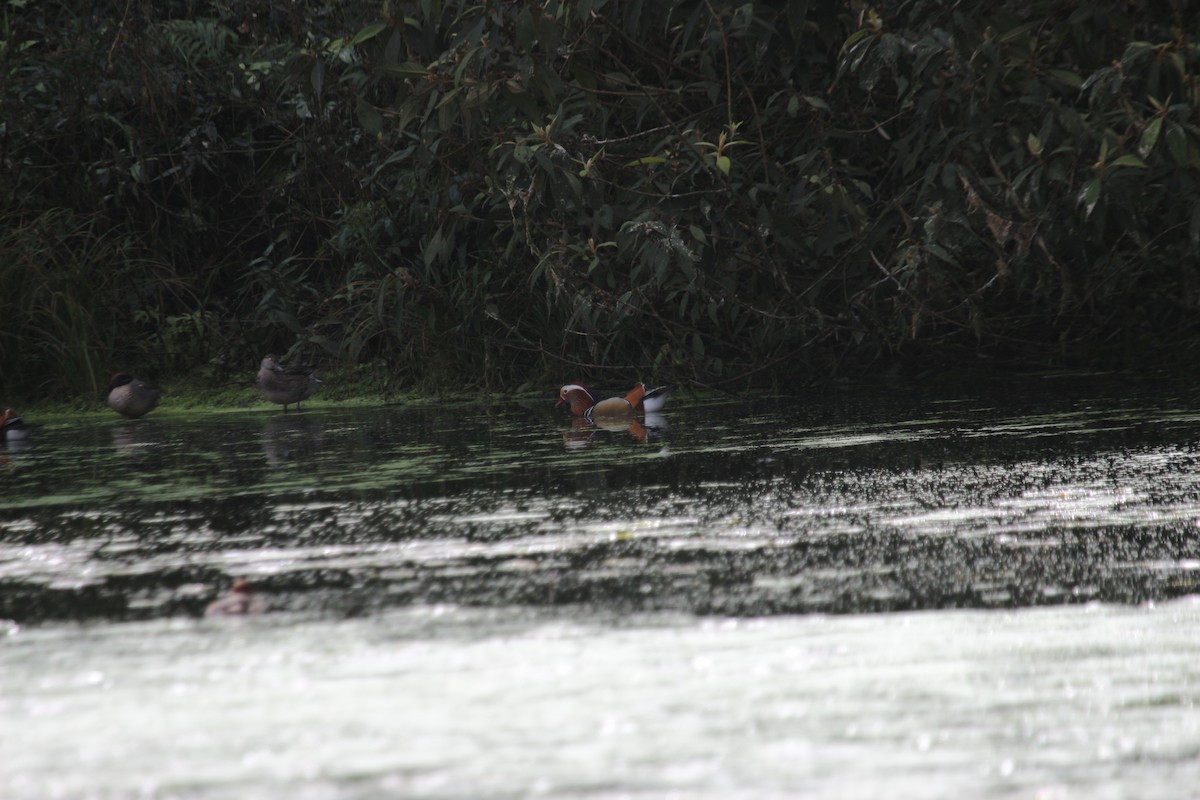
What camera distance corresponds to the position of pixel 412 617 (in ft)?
8.51

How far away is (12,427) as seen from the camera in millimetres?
7402

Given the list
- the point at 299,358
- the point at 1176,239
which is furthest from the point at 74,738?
the point at 299,358

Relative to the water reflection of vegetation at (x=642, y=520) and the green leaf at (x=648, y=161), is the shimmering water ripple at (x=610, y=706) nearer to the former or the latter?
the water reflection of vegetation at (x=642, y=520)

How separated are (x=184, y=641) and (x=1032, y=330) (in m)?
7.13

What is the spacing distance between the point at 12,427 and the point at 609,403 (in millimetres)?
2860

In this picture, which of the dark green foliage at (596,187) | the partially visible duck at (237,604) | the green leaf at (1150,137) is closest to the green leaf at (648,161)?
the dark green foliage at (596,187)

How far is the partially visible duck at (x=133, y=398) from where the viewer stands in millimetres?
8656

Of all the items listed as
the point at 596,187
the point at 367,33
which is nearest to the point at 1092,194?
the point at 596,187

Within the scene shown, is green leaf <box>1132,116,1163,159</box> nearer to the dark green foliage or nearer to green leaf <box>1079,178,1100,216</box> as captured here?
the dark green foliage

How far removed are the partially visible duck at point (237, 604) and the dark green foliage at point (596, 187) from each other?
3.71 meters

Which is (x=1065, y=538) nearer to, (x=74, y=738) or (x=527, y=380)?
(x=74, y=738)

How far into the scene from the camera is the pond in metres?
1.75

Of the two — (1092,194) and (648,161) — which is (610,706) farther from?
(648,161)

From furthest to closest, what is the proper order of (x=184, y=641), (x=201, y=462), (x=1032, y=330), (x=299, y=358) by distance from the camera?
(x=299, y=358) → (x=1032, y=330) → (x=201, y=462) → (x=184, y=641)
